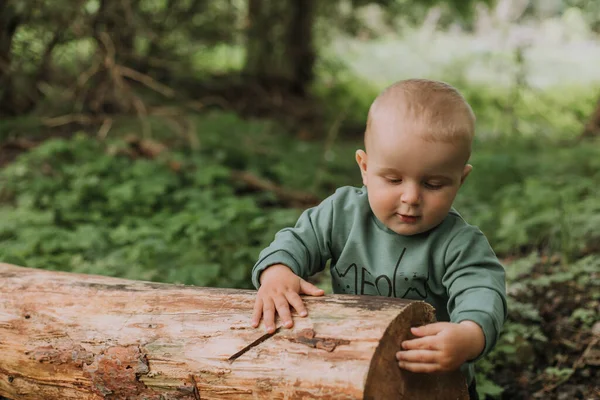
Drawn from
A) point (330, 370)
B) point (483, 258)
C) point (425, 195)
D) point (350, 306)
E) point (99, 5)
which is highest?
point (99, 5)

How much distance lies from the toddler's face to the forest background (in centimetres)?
111

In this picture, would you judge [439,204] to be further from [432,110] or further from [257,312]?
[257,312]

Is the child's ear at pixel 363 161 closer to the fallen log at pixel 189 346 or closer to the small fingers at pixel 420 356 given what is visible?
the fallen log at pixel 189 346

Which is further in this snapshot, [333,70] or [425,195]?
[333,70]

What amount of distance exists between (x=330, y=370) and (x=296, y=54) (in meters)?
11.2

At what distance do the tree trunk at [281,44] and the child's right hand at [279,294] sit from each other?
984 centimetres

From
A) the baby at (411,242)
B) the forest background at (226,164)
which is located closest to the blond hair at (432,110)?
the baby at (411,242)

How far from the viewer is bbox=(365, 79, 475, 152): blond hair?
2.11 meters

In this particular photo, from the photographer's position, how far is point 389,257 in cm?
244

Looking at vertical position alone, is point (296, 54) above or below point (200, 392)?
above

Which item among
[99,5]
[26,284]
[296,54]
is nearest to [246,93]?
[296,54]

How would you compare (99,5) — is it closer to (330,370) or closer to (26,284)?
(26,284)

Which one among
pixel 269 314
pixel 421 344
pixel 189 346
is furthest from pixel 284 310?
pixel 421 344

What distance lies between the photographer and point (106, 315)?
2406mm
